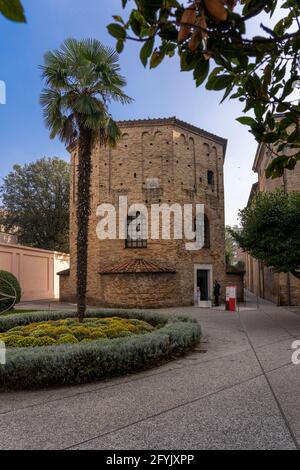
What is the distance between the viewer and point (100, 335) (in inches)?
329

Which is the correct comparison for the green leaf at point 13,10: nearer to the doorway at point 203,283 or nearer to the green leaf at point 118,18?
the green leaf at point 118,18

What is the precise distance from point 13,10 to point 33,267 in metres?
27.8

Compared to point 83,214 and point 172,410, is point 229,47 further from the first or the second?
Result: point 83,214

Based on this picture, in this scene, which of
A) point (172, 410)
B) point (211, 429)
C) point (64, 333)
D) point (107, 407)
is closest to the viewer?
point (211, 429)

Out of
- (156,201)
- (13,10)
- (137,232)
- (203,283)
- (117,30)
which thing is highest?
(156,201)

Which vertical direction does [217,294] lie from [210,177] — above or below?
below

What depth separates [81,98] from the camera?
37.3ft

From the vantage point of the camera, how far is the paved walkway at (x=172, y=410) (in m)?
3.62

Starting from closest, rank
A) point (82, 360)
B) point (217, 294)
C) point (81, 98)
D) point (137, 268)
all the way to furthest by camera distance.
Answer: point (82, 360) → point (81, 98) → point (137, 268) → point (217, 294)

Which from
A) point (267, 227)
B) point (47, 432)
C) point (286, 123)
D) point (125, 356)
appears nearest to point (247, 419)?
point (47, 432)

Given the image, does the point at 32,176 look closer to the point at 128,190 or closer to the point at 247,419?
the point at 128,190

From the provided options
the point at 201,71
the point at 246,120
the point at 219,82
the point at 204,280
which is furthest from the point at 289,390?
the point at 204,280

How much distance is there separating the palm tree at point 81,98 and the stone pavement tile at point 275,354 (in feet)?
18.1

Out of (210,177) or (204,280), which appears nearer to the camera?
(204,280)
